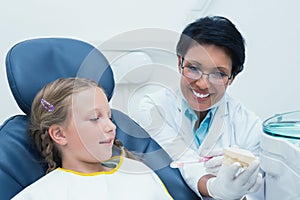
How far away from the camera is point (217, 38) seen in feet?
4.09

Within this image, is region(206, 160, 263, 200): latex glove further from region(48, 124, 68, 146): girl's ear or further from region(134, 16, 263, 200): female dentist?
region(48, 124, 68, 146): girl's ear

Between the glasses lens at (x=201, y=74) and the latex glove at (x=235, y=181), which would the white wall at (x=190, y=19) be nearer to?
the glasses lens at (x=201, y=74)

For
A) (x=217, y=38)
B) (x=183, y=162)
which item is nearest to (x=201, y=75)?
(x=217, y=38)

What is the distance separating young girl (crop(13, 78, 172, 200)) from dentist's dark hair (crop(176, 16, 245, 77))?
12.6 inches

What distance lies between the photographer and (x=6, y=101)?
1.91m

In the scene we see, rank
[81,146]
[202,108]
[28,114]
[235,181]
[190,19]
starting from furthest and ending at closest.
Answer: [190,19], [202,108], [28,114], [81,146], [235,181]

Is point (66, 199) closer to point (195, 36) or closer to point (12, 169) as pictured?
point (12, 169)

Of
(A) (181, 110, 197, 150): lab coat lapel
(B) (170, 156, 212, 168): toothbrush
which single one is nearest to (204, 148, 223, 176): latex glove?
(B) (170, 156, 212, 168): toothbrush

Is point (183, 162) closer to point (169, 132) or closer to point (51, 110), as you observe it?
point (169, 132)

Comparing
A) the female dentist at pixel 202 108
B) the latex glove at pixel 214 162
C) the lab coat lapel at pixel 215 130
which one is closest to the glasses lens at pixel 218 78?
the female dentist at pixel 202 108

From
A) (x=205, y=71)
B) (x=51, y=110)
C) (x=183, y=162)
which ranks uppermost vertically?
(x=205, y=71)

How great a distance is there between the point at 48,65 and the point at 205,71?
1.50ft

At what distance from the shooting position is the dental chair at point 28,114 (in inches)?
42.7

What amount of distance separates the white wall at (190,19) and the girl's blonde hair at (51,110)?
84 centimetres
